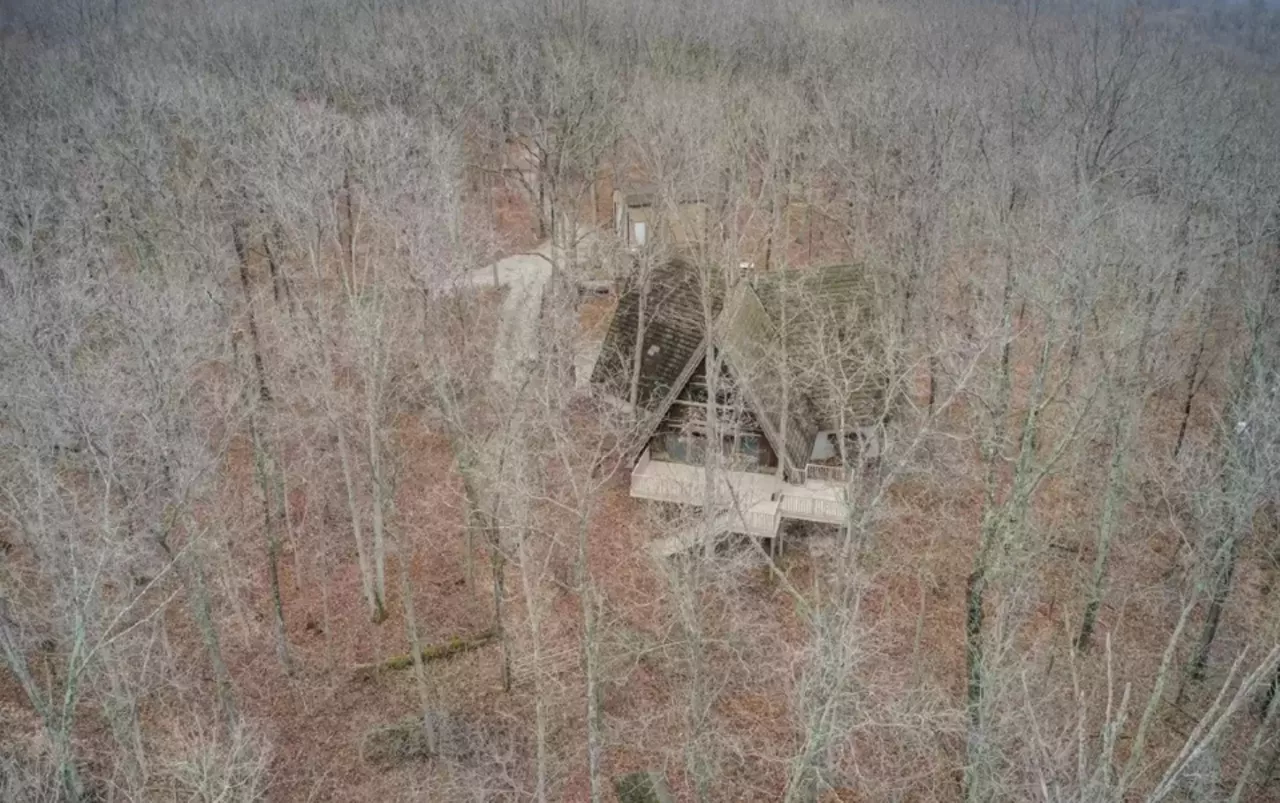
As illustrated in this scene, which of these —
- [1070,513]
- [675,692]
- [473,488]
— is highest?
[473,488]

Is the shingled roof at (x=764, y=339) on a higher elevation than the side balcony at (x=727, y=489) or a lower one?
higher

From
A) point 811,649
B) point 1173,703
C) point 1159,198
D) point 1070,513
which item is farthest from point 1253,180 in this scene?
point 811,649

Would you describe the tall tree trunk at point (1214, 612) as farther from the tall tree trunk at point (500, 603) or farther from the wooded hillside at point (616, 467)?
the tall tree trunk at point (500, 603)

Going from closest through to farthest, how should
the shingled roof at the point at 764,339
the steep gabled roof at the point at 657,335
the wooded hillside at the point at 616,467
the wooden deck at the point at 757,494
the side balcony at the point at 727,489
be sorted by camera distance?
the wooded hillside at the point at 616,467 < the side balcony at the point at 727,489 < the wooden deck at the point at 757,494 < the shingled roof at the point at 764,339 < the steep gabled roof at the point at 657,335

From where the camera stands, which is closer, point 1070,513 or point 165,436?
point 165,436

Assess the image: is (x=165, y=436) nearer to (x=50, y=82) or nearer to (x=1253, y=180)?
(x=1253, y=180)

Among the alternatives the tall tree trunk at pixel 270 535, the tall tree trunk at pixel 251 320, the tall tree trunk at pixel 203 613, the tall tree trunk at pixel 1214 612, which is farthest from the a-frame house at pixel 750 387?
the tall tree trunk at pixel 203 613
